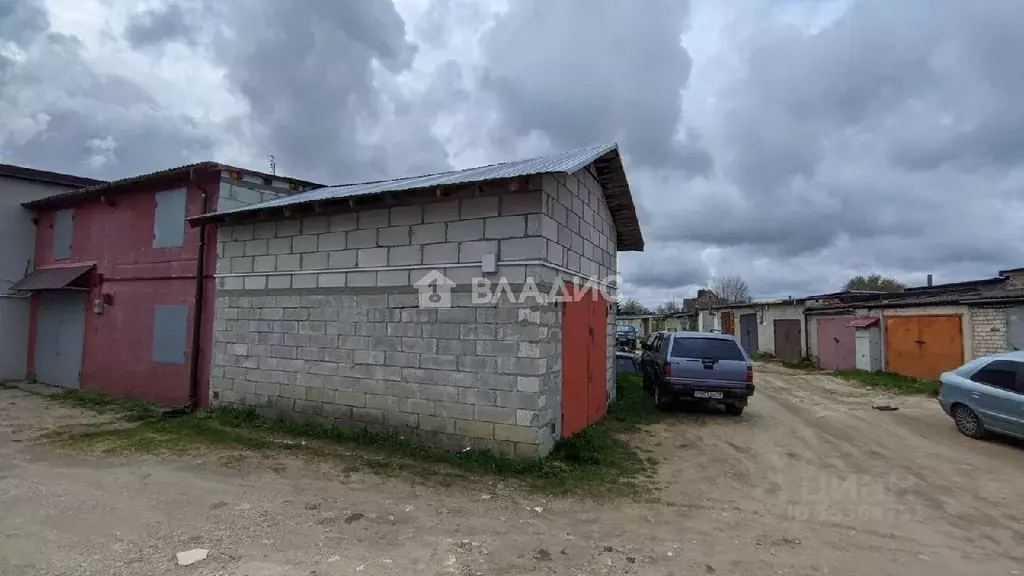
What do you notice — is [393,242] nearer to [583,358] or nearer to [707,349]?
[583,358]

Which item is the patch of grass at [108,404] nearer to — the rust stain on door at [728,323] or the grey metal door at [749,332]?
the grey metal door at [749,332]

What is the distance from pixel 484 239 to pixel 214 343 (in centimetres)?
577

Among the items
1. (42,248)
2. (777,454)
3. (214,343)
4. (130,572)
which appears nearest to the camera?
(130,572)

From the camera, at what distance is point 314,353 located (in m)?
8.01

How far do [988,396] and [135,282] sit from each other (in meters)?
15.6

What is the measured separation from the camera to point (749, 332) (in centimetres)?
2700

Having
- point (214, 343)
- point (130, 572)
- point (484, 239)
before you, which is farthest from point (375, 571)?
point (214, 343)

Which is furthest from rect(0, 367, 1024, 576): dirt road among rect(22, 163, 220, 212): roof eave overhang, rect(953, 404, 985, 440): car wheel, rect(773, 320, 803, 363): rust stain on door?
rect(773, 320, 803, 363): rust stain on door

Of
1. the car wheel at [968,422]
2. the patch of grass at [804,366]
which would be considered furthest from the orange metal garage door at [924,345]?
the car wheel at [968,422]

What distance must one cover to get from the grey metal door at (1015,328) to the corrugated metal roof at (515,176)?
1011 cm

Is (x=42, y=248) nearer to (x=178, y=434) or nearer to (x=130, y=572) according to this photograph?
(x=178, y=434)

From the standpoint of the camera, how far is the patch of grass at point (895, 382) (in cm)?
1372

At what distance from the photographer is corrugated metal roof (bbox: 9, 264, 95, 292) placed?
11802 mm

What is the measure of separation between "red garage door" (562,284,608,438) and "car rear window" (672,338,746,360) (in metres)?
1.53
